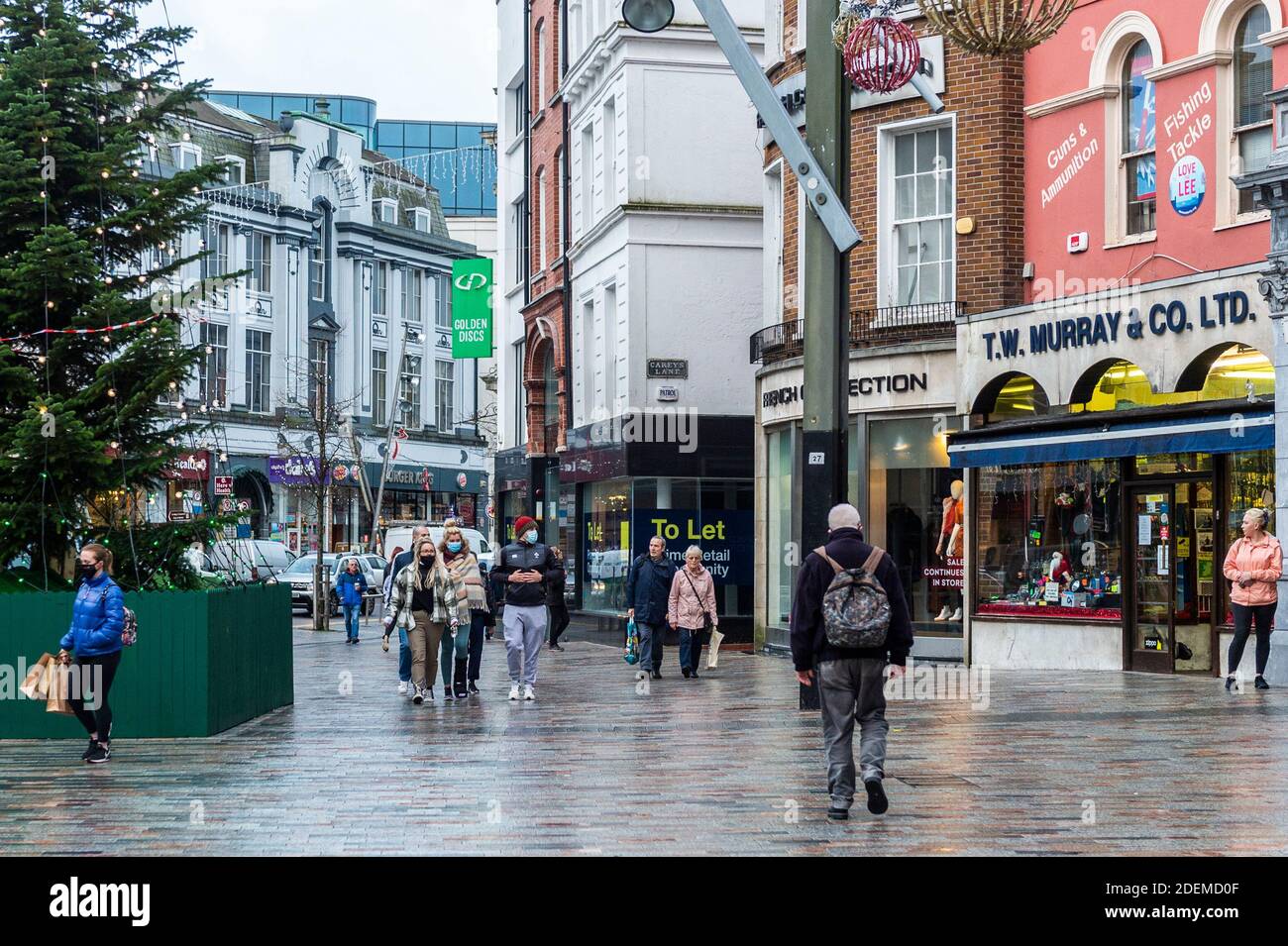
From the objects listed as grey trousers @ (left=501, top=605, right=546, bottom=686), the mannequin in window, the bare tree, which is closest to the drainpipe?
the bare tree

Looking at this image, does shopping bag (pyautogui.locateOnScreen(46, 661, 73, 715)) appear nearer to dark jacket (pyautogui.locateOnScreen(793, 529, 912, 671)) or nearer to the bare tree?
dark jacket (pyautogui.locateOnScreen(793, 529, 912, 671))

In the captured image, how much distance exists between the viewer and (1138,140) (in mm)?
21250

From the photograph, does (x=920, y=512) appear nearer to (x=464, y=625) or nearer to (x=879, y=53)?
(x=464, y=625)

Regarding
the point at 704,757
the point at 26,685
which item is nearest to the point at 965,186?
the point at 704,757

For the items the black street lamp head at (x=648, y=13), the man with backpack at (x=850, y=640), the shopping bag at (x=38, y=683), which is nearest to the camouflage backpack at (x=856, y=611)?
the man with backpack at (x=850, y=640)

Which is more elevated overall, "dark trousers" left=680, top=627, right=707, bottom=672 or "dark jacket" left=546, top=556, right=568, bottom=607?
"dark jacket" left=546, top=556, right=568, bottom=607

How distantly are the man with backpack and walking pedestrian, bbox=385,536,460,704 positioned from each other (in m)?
8.13

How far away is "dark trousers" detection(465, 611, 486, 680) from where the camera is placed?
19.1 metres

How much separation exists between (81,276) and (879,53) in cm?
809

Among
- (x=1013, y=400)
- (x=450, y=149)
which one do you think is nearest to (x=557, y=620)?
(x=1013, y=400)

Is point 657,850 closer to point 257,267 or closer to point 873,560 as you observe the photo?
point 873,560

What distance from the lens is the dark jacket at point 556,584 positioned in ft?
81.5

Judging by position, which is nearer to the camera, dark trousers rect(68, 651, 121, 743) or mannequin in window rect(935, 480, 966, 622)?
dark trousers rect(68, 651, 121, 743)

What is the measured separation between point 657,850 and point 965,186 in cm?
1598
